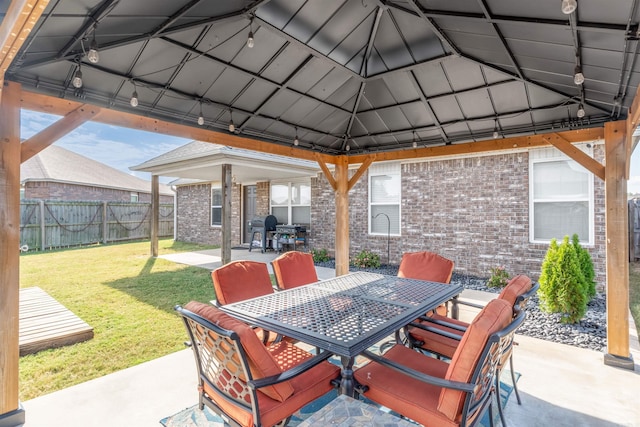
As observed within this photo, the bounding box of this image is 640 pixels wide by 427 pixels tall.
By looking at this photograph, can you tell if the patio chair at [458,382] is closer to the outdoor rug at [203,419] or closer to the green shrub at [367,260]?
the outdoor rug at [203,419]

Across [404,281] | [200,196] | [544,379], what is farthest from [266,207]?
[544,379]

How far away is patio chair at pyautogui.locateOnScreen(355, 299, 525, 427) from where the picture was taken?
1.78 metres

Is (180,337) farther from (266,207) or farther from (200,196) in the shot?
(200,196)

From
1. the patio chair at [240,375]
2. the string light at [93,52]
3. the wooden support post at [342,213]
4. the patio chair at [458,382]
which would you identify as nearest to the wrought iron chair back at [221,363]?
the patio chair at [240,375]

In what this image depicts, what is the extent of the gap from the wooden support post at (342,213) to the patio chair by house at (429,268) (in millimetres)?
1883

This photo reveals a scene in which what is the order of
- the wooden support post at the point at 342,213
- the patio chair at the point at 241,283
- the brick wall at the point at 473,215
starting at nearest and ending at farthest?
the patio chair at the point at 241,283 < the wooden support post at the point at 342,213 < the brick wall at the point at 473,215

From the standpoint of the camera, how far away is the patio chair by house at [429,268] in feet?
A: 14.1

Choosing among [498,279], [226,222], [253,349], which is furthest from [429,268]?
[226,222]

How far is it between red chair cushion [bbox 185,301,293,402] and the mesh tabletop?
0.38 metres

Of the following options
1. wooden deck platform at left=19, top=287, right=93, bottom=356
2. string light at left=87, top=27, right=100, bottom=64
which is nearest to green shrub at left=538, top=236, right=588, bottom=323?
string light at left=87, top=27, right=100, bottom=64

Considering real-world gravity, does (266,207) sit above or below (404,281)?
above

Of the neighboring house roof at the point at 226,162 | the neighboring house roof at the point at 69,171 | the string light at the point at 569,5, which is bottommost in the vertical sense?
the string light at the point at 569,5

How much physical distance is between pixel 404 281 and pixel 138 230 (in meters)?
15.3

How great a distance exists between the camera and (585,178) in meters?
6.41
